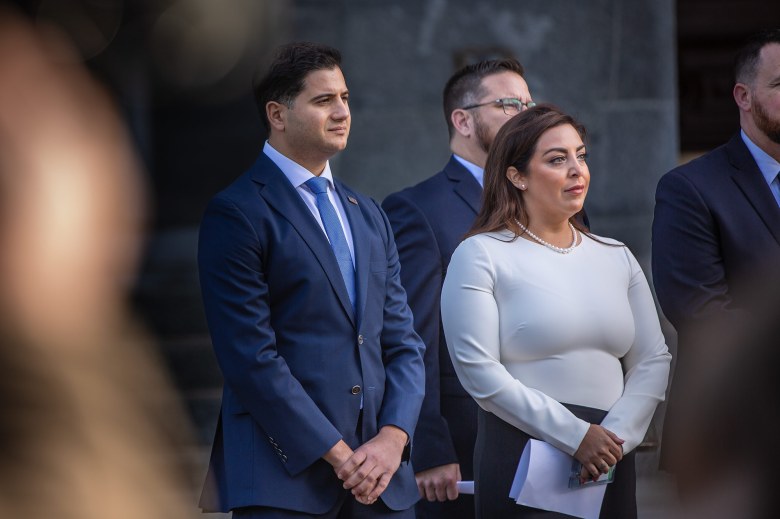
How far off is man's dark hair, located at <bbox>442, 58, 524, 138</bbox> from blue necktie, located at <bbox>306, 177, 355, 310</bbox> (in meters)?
1.38

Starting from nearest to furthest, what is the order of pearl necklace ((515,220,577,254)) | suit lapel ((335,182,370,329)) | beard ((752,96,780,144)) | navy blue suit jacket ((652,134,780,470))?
suit lapel ((335,182,370,329)) → pearl necklace ((515,220,577,254)) → navy blue suit jacket ((652,134,780,470)) → beard ((752,96,780,144))

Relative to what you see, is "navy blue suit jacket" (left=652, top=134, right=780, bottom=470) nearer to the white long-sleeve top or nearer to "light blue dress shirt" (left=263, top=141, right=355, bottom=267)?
the white long-sleeve top

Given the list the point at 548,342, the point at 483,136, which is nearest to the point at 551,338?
the point at 548,342

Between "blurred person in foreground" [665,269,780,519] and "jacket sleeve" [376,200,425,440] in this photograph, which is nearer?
"blurred person in foreground" [665,269,780,519]

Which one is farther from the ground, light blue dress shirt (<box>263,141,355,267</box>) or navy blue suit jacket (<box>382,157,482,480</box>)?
light blue dress shirt (<box>263,141,355,267</box>)

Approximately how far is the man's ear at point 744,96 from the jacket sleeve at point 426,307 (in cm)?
119

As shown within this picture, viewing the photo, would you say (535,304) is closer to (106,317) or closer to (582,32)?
(582,32)

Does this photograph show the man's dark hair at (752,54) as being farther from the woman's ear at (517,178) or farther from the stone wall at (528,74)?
the stone wall at (528,74)

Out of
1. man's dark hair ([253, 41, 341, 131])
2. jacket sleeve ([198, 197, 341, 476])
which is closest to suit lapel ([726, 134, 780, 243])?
man's dark hair ([253, 41, 341, 131])

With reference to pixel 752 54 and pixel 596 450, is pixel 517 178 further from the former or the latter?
pixel 752 54

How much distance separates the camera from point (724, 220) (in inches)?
154

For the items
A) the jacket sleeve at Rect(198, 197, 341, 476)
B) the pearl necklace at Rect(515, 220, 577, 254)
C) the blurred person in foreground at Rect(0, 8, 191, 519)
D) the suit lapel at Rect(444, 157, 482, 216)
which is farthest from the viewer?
the blurred person in foreground at Rect(0, 8, 191, 519)

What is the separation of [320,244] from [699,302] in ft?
4.16

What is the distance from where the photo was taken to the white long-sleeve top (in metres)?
3.39
